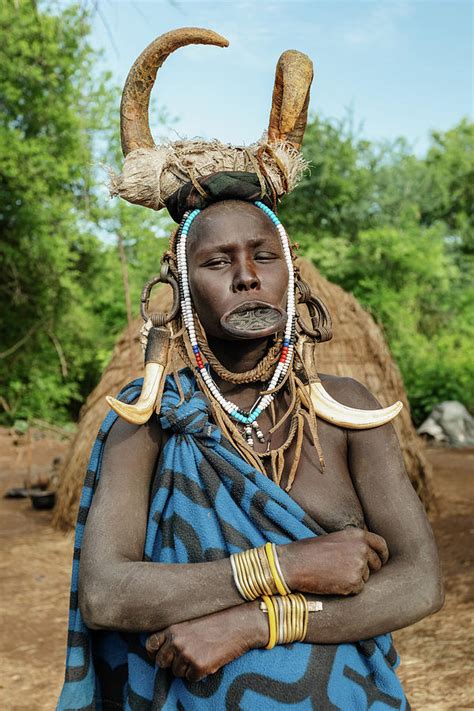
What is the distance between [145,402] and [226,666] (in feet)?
1.99

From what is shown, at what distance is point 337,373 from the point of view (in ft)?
22.5

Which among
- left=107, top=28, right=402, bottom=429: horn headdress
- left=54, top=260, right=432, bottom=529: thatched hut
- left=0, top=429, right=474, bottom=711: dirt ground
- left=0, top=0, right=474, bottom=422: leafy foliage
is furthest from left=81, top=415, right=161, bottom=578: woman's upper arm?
left=0, top=0, right=474, bottom=422: leafy foliage

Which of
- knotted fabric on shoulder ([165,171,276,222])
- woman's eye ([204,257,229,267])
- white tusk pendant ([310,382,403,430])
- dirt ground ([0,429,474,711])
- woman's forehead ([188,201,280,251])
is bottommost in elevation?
dirt ground ([0,429,474,711])

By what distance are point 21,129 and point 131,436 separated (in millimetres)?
15259

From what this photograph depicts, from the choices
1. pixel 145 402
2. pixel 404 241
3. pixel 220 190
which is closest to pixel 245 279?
pixel 220 190

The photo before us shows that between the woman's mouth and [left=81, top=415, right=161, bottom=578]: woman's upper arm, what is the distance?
0.97ft

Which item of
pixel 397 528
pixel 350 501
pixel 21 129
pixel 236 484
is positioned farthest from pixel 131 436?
pixel 21 129

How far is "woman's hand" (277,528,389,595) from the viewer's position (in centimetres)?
158

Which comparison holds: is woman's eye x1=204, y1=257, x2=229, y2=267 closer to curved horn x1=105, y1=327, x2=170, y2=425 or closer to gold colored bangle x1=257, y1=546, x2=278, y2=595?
curved horn x1=105, y1=327, x2=170, y2=425

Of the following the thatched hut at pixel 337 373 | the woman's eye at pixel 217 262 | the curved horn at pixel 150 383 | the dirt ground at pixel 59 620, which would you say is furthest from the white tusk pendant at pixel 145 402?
the thatched hut at pixel 337 373

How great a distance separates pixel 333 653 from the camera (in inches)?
64.7

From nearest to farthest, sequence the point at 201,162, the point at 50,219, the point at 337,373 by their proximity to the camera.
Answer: the point at 201,162
the point at 337,373
the point at 50,219

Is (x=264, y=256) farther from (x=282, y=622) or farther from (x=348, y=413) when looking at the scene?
(x=282, y=622)

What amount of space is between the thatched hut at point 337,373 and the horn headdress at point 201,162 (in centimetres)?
457
